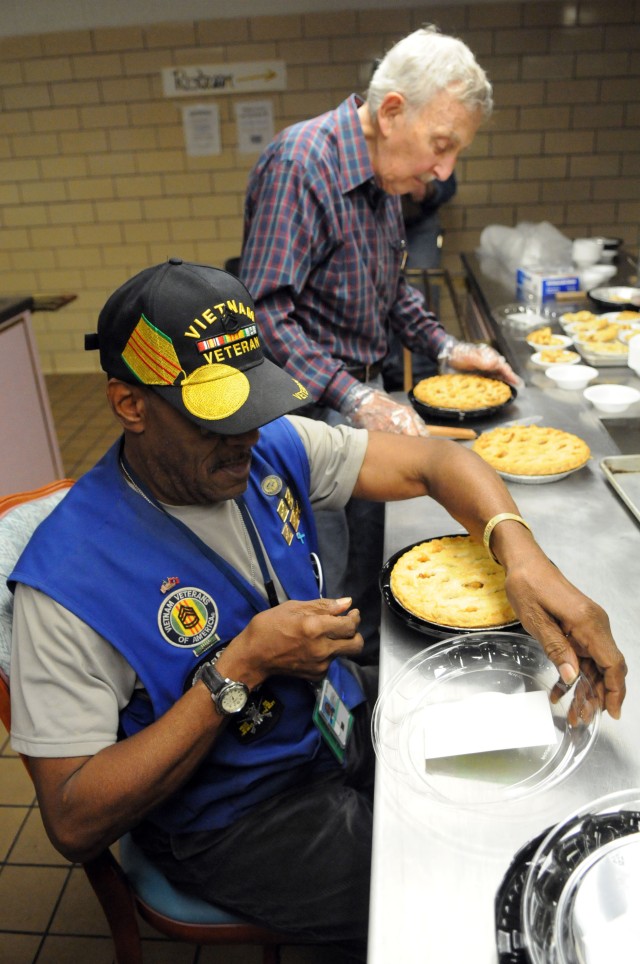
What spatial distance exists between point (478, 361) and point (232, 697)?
1627 millimetres

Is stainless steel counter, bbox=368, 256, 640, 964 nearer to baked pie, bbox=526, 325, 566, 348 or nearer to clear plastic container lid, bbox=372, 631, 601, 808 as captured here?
clear plastic container lid, bbox=372, 631, 601, 808

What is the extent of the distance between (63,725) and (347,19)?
4.90 metres

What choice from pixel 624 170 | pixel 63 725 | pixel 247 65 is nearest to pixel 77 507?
pixel 63 725

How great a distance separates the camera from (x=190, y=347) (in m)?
1.12

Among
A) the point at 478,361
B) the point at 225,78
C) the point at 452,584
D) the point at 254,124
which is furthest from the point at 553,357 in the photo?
the point at 225,78

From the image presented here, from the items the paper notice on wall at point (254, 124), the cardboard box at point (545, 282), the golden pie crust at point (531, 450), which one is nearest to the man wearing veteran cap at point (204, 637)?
the golden pie crust at point (531, 450)

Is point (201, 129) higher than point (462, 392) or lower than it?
higher

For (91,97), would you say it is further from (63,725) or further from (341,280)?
(63,725)

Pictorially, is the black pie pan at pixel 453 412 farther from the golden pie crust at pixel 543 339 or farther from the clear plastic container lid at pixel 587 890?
the clear plastic container lid at pixel 587 890

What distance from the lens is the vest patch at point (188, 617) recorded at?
121 cm

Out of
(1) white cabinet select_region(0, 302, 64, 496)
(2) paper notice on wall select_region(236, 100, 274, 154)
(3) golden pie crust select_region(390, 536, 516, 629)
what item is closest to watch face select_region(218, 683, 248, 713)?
(3) golden pie crust select_region(390, 536, 516, 629)

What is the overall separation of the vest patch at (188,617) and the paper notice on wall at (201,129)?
15.0 ft

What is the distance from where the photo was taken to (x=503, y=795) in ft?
3.29

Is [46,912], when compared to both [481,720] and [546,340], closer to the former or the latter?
[481,720]
